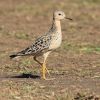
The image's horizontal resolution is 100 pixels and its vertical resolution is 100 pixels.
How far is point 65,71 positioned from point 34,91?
9.35 feet

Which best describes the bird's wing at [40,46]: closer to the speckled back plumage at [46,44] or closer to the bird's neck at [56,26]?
the speckled back plumage at [46,44]

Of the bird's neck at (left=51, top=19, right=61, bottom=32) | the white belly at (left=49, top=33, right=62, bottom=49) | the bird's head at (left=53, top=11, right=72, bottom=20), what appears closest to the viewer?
the white belly at (left=49, top=33, right=62, bottom=49)

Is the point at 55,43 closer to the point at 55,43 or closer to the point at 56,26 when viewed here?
the point at 55,43

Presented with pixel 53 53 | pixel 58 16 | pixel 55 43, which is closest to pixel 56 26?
pixel 58 16

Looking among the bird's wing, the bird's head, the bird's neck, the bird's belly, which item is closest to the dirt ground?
the bird's wing

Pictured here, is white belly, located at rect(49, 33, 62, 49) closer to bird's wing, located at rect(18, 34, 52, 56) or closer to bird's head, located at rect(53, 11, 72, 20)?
bird's wing, located at rect(18, 34, 52, 56)

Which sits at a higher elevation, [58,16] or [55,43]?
[58,16]

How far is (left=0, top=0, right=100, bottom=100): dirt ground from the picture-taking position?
11.0m

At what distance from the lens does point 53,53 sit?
53.6 feet

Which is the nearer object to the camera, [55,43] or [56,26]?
[55,43]

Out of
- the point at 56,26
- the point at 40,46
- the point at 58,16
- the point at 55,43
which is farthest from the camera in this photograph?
the point at 58,16

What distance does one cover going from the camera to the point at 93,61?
15109 millimetres

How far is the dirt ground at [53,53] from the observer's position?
432 inches

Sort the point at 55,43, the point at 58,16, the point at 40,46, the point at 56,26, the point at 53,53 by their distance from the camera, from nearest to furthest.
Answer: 1. the point at 55,43
2. the point at 40,46
3. the point at 56,26
4. the point at 58,16
5. the point at 53,53
